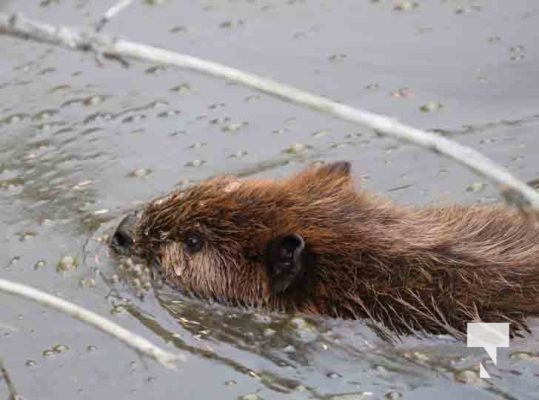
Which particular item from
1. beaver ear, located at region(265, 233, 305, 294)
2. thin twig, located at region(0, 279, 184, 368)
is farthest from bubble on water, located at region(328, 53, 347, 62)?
thin twig, located at region(0, 279, 184, 368)

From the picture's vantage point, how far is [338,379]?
16.8 feet

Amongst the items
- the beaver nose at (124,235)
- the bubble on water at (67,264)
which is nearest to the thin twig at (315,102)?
the beaver nose at (124,235)

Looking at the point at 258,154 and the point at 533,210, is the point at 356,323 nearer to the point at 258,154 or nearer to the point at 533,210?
the point at 258,154

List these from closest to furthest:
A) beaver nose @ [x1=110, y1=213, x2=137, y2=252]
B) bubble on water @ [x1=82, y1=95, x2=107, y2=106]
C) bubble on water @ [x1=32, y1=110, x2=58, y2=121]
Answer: beaver nose @ [x1=110, y1=213, x2=137, y2=252]
bubble on water @ [x1=32, y1=110, x2=58, y2=121]
bubble on water @ [x1=82, y1=95, x2=107, y2=106]

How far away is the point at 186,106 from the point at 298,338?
2525 mm

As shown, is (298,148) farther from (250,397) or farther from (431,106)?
(250,397)

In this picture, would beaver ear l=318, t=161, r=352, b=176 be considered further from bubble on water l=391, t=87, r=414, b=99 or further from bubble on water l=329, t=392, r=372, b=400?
bubble on water l=391, t=87, r=414, b=99

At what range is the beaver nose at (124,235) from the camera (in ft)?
19.2

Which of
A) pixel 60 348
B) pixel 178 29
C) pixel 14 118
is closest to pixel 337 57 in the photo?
pixel 178 29

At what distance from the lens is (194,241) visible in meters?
5.75

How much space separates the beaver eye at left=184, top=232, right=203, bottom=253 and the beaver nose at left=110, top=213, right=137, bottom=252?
275 mm

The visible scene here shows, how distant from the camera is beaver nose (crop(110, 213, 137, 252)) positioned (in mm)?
5855

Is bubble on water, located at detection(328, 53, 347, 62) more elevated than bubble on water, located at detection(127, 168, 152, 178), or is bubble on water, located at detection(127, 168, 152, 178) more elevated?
bubble on water, located at detection(328, 53, 347, 62)

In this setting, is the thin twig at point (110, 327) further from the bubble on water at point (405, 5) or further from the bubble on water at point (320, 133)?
the bubble on water at point (405, 5)
